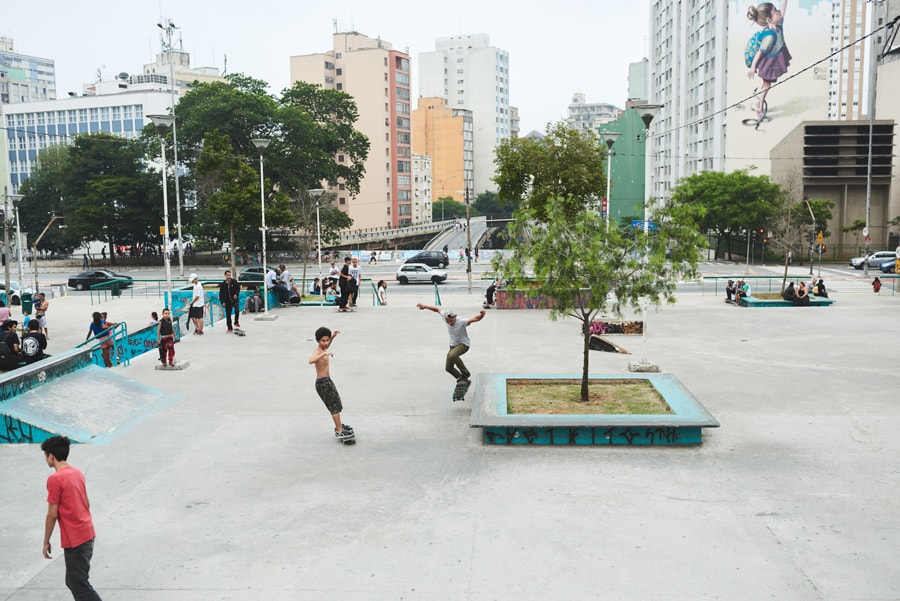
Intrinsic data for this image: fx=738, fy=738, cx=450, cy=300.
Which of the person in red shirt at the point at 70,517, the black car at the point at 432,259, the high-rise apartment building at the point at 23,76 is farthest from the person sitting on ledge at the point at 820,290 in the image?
the high-rise apartment building at the point at 23,76

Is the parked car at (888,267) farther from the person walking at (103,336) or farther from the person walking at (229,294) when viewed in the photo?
the person walking at (103,336)

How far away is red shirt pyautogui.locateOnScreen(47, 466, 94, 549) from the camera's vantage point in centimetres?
547

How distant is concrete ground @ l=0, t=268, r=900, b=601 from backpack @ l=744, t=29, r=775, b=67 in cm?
6667

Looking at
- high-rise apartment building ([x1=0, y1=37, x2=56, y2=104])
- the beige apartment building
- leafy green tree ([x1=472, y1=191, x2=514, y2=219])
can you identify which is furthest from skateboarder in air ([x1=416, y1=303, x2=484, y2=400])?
high-rise apartment building ([x1=0, y1=37, x2=56, y2=104])

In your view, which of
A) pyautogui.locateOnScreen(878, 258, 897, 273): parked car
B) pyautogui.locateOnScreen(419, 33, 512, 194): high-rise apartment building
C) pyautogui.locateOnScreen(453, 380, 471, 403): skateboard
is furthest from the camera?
pyautogui.locateOnScreen(419, 33, 512, 194): high-rise apartment building

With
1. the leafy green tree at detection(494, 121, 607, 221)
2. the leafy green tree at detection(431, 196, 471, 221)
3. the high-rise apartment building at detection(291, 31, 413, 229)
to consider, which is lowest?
the leafy green tree at detection(494, 121, 607, 221)

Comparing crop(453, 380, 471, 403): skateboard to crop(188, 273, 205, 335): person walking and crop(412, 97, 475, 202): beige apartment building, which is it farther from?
crop(412, 97, 475, 202): beige apartment building

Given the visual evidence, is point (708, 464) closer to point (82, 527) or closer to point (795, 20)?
point (82, 527)

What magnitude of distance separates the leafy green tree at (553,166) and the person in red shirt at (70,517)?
25.8 metres

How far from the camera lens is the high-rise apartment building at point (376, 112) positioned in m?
101

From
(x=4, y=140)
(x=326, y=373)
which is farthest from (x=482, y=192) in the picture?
(x=326, y=373)

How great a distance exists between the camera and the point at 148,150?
60625 millimetres

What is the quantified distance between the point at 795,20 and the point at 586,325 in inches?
2920

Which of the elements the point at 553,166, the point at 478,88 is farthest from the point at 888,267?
the point at 478,88
